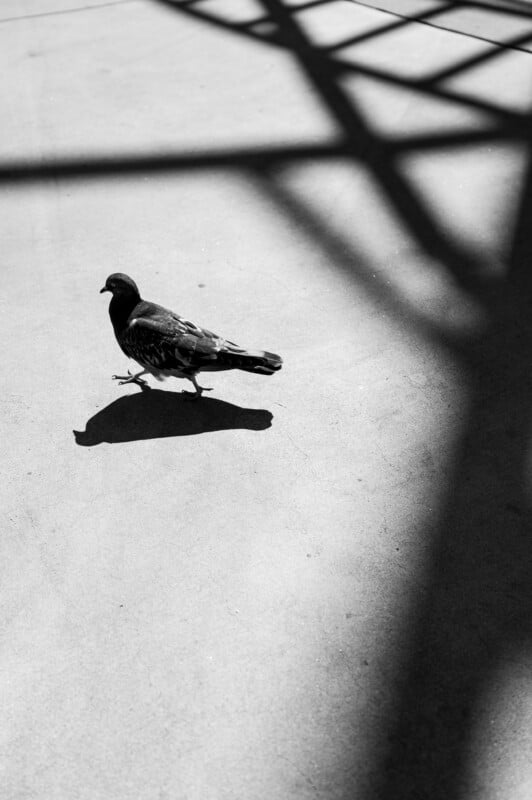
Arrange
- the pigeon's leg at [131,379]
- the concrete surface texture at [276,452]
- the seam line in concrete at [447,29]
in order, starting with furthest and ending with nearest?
the seam line in concrete at [447,29], the pigeon's leg at [131,379], the concrete surface texture at [276,452]

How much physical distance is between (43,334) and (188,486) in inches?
71.0

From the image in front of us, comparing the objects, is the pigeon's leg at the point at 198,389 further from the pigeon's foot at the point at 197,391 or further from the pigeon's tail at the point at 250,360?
the pigeon's tail at the point at 250,360

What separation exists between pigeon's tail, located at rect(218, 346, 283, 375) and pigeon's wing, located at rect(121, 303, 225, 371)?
0.20ft

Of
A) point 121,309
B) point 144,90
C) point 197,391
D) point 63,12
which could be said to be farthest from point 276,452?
point 63,12

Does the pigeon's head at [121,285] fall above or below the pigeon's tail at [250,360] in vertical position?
above

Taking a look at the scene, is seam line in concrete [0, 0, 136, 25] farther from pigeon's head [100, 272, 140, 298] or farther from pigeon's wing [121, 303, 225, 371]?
pigeon's wing [121, 303, 225, 371]

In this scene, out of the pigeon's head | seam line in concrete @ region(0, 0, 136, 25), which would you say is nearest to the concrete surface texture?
the pigeon's head

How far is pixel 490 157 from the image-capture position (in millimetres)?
7406

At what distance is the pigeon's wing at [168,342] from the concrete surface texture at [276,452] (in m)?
0.41

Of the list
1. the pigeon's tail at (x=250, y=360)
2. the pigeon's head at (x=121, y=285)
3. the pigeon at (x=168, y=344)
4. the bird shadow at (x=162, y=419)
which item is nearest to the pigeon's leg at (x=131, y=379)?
the bird shadow at (x=162, y=419)

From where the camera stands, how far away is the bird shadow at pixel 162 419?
4.83m

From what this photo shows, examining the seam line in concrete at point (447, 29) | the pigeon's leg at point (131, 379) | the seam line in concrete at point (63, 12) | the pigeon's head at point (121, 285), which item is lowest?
the pigeon's leg at point (131, 379)

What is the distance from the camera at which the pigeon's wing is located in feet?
15.3

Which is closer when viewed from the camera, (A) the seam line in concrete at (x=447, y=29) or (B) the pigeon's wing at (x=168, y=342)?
(B) the pigeon's wing at (x=168, y=342)
